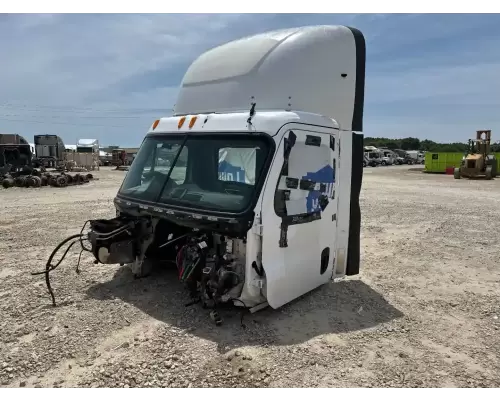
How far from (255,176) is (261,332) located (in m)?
1.62

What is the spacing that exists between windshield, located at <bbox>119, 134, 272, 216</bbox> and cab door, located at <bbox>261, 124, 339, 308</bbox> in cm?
27

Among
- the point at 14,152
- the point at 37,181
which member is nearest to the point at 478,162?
the point at 37,181

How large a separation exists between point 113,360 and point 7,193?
1678 centimetres

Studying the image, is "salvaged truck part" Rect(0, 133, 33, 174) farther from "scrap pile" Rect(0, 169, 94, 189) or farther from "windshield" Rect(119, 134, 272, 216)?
"windshield" Rect(119, 134, 272, 216)

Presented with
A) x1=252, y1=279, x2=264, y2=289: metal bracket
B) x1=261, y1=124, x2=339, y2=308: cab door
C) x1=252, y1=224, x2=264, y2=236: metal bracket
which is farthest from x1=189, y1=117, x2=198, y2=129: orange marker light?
x1=252, y1=279, x2=264, y2=289: metal bracket

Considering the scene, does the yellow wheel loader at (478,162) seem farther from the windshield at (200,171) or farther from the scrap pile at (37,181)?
the windshield at (200,171)

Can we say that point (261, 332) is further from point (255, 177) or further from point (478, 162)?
point (478, 162)

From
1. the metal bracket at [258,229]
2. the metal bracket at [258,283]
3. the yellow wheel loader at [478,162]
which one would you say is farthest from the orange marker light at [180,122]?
the yellow wheel loader at [478,162]

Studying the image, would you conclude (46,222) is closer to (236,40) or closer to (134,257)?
(134,257)

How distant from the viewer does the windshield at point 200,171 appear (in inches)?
175

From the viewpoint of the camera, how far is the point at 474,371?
3.66 metres

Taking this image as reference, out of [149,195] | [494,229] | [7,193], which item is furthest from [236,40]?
[7,193]

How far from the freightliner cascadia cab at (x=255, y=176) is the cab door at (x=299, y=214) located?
15mm

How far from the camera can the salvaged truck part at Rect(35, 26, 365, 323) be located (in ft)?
14.4
